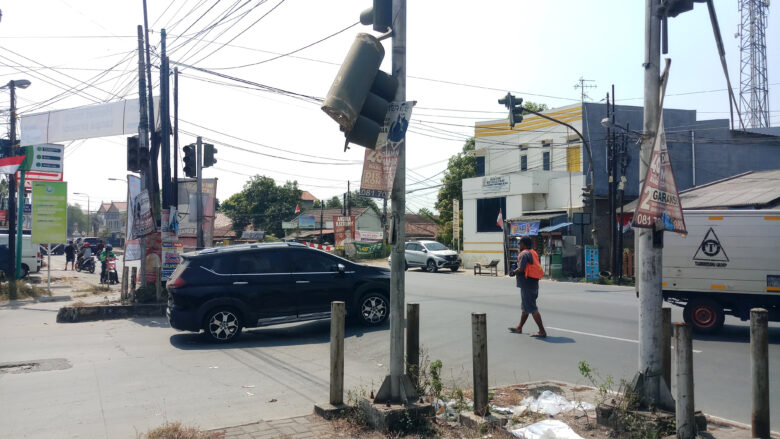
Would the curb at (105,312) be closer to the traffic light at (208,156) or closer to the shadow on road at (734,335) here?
the traffic light at (208,156)

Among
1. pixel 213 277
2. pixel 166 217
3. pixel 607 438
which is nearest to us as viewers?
pixel 607 438

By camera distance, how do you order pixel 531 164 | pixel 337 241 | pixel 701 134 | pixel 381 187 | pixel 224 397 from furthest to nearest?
pixel 337 241 < pixel 531 164 < pixel 701 134 < pixel 224 397 < pixel 381 187

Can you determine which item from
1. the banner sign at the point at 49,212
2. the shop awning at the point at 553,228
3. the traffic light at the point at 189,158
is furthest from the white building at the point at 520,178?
the banner sign at the point at 49,212

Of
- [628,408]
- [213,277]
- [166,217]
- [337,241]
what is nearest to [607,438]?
[628,408]

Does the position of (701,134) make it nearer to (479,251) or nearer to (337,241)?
(479,251)

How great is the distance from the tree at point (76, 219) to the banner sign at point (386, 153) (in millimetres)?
129981

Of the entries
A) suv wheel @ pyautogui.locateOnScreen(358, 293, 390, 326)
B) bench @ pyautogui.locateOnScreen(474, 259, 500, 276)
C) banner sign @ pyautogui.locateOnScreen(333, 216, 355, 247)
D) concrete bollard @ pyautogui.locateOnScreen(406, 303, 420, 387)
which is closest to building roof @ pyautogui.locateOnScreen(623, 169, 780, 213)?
suv wheel @ pyautogui.locateOnScreen(358, 293, 390, 326)

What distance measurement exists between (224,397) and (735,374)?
6594mm

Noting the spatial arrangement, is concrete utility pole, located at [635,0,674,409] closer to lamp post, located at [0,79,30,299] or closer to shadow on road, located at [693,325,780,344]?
shadow on road, located at [693,325,780,344]

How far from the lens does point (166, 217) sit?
1546 cm

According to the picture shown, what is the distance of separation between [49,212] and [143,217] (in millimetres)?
7017

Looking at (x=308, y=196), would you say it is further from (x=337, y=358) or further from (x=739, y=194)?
(x=337, y=358)

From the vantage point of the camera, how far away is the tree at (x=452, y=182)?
2021 inches

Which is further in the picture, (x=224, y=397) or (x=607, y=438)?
(x=224, y=397)
